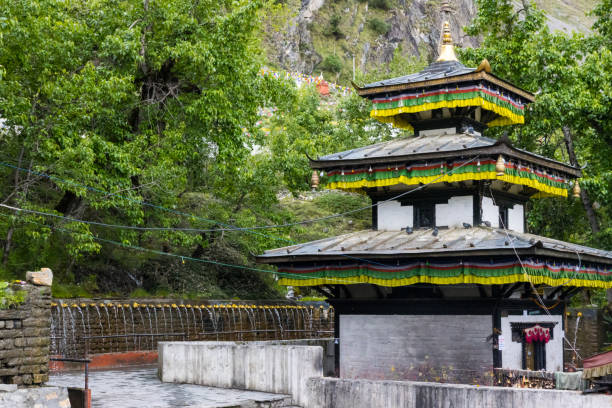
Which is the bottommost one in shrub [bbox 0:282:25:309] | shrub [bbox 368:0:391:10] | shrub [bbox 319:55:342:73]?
shrub [bbox 0:282:25:309]

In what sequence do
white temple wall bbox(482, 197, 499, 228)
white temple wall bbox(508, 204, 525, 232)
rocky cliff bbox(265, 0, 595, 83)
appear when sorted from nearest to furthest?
white temple wall bbox(482, 197, 499, 228), white temple wall bbox(508, 204, 525, 232), rocky cliff bbox(265, 0, 595, 83)

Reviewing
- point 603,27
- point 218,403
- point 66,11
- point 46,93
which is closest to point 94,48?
point 66,11

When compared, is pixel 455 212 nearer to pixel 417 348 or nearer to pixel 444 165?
pixel 444 165

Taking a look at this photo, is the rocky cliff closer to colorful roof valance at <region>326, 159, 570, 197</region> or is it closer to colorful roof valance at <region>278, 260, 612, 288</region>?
colorful roof valance at <region>326, 159, 570, 197</region>

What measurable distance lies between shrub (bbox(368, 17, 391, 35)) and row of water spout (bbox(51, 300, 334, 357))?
94.4 m

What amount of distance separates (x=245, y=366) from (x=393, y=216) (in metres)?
6.35

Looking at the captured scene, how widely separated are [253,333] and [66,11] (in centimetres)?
1394

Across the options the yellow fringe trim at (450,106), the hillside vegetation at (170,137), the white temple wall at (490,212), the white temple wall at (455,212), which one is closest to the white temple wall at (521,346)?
the white temple wall at (490,212)

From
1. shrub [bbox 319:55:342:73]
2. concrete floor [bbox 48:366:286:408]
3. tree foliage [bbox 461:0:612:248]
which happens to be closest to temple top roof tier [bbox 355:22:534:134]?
tree foliage [bbox 461:0:612:248]

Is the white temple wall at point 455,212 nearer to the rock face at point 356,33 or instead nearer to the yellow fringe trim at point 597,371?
the yellow fringe trim at point 597,371

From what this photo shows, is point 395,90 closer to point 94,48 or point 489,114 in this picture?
point 489,114

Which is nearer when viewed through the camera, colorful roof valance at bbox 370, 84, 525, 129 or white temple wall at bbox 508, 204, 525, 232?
colorful roof valance at bbox 370, 84, 525, 129

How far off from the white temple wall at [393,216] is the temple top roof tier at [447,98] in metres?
2.91

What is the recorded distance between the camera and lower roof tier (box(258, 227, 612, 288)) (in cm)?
1808
